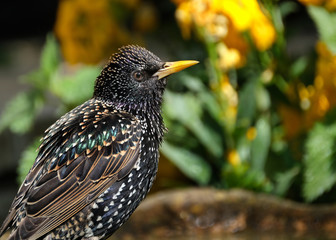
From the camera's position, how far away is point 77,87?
175 inches

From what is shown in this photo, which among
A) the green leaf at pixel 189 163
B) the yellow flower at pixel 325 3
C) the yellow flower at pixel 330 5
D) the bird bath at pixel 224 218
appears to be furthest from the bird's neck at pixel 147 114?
the yellow flower at pixel 330 5

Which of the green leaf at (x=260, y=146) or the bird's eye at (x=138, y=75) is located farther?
the green leaf at (x=260, y=146)

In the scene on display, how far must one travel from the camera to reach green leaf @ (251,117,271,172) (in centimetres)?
429

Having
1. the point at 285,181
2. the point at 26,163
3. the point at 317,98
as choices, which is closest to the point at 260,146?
the point at 285,181

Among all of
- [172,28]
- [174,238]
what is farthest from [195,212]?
[172,28]

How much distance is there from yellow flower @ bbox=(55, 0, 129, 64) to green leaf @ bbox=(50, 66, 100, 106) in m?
0.57

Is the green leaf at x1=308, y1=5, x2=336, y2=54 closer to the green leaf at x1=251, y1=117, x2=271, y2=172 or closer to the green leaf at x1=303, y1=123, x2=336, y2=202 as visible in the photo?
the green leaf at x1=303, y1=123, x2=336, y2=202

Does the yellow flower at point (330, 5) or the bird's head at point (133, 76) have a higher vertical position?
the bird's head at point (133, 76)

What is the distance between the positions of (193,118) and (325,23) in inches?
37.3

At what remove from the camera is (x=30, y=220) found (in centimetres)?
293

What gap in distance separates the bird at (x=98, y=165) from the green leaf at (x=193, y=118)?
111 cm

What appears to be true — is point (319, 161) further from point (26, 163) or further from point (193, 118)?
point (26, 163)

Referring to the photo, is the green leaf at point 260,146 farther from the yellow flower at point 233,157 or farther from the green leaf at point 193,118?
the green leaf at point 193,118

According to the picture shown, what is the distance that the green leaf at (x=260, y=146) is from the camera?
429cm
